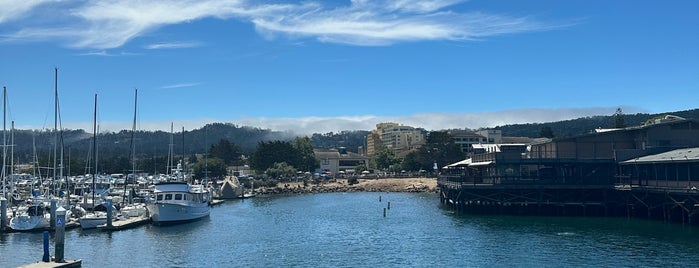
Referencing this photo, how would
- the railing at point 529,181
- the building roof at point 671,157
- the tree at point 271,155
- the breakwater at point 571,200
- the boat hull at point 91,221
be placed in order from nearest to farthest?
the building roof at point 671,157
the boat hull at point 91,221
the breakwater at point 571,200
the railing at point 529,181
the tree at point 271,155

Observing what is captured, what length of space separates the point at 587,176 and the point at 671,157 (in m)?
11.2

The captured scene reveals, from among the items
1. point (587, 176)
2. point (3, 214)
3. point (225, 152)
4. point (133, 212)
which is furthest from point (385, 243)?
point (225, 152)

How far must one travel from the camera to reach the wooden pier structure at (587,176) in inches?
2488

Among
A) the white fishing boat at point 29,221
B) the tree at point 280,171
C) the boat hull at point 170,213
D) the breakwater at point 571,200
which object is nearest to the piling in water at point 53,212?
the white fishing boat at point 29,221

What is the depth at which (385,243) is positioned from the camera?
5034 centimetres

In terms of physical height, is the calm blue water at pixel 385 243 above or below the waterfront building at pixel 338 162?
below

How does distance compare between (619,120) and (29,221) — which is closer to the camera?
(29,221)

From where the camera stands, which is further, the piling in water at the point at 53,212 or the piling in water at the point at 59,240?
the piling in water at the point at 53,212

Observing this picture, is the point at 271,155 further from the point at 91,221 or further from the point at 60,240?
the point at 60,240

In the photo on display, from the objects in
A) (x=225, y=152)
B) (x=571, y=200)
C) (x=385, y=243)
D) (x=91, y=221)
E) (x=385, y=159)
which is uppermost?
(x=225, y=152)

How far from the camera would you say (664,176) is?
58.4 meters

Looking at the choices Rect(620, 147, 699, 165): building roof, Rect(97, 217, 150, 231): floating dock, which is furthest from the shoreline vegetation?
Rect(97, 217, 150, 231): floating dock

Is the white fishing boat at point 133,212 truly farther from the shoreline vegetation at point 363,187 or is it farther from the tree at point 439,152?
the tree at point 439,152

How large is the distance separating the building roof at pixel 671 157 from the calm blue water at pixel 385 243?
5515 mm
